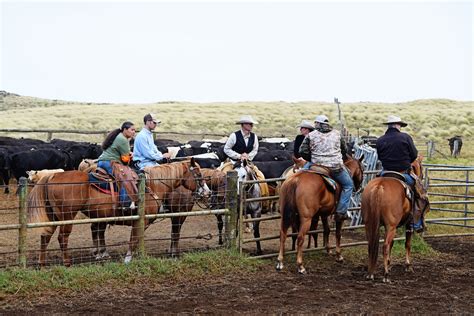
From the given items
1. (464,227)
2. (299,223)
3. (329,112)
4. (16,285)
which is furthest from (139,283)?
(329,112)

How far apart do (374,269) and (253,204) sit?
2.59 metres

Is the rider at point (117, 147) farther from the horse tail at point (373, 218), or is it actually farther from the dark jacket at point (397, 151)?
the dark jacket at point (397, 151)

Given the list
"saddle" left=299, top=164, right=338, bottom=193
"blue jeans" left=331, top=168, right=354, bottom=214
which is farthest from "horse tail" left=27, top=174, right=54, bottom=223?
"blue jeans" left=331, top=168, right=354, bottom=214

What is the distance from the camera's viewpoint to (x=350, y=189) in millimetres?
9727

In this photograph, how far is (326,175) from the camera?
9.40m

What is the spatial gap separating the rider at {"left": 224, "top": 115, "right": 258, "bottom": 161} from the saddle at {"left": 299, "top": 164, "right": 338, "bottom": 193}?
1634 millimetres

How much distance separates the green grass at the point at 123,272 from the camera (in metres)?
7.53

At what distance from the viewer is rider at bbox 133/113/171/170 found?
408 inches

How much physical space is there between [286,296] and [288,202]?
186 centimetres

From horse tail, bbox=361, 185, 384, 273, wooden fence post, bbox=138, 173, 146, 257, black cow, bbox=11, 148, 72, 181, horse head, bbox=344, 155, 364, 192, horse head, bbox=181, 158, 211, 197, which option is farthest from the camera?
black cow, bbox=11, 148, 72, 181

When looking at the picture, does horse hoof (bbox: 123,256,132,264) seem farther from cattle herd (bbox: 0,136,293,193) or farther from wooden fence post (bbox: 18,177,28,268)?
cattle herd (bbox: 0,136,293,193)

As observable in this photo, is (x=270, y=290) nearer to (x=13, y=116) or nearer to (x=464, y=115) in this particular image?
(x=13, y=116)

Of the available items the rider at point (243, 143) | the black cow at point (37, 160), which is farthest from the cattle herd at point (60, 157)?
the rider at point (243, 143)

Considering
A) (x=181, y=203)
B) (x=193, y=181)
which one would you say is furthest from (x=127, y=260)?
(x=193, y=181)
